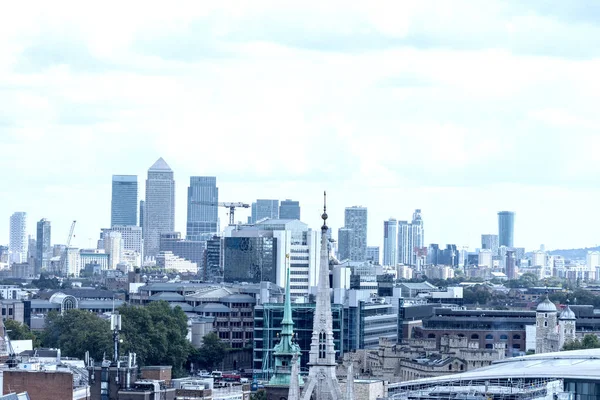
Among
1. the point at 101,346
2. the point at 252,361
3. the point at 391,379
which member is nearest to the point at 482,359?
the point at 391,379

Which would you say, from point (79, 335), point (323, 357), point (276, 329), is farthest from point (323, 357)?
point (276, 329)

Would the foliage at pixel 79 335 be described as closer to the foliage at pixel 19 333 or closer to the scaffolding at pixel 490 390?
the foliage at pixel 19 333

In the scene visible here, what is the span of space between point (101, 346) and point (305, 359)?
15.2 metres

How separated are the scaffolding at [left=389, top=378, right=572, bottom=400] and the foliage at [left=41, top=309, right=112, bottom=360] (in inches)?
1817

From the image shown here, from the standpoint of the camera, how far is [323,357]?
86.6 metres

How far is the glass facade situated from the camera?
162 metres

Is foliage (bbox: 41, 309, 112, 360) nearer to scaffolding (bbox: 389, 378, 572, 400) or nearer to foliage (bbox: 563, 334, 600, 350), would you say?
foliage (bbox: 563, 334, 600, 350)

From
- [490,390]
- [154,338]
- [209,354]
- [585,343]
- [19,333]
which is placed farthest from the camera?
[209,354]

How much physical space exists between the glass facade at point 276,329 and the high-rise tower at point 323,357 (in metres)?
70.2

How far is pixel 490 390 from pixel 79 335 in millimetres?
67368

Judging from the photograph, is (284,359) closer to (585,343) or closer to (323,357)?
(323,357)

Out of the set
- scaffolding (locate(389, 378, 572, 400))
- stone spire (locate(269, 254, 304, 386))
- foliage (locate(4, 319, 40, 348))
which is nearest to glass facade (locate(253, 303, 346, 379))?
foliage (locate(4, 319, 40, 348))

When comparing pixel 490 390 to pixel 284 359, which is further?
pixel 284 359

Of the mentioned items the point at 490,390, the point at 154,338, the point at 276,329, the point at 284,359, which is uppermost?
the point at 276,329
